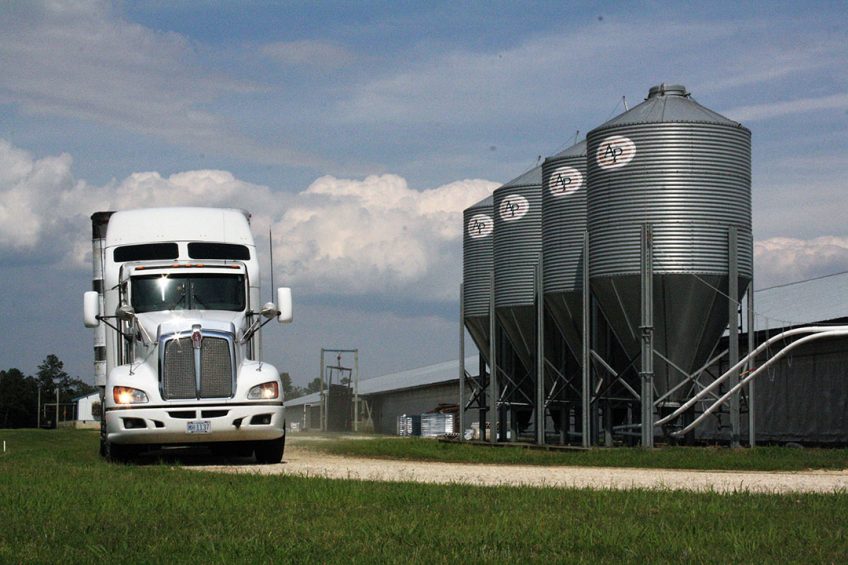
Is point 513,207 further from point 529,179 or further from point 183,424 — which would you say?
point 183,424

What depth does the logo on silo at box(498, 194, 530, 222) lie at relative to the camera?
36.1m

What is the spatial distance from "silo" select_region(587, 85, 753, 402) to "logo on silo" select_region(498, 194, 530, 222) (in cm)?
732

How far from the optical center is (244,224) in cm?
2120

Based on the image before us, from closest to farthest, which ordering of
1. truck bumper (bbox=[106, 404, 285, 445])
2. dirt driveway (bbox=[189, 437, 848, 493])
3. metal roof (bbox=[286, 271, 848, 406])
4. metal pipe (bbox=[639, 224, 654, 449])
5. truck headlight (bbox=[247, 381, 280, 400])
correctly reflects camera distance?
dirt driveway (bbox=[189, 437, 848, 493]), truck bumper (bbox=[106, 404, 285, 445]), truck headlight (bbox=[247, 381, 280, 400]), metal pipe (bbox=[639, 224, 654, 449]), metal roof (bbox=[286, 271, 848, 406])

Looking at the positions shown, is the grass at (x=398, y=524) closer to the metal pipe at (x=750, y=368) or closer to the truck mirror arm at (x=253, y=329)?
the truck mirror arm at (x=253, y=329)

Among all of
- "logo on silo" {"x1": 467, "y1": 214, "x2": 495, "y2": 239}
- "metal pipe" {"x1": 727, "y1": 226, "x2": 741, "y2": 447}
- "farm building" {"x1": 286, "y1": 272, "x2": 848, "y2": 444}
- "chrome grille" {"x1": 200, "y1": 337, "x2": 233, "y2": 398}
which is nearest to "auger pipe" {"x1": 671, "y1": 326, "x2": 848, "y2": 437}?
"metal pipe" {"x1": 727, "y1": 226, "x2": 741, "y2": 447}

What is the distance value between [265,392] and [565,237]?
554 inches

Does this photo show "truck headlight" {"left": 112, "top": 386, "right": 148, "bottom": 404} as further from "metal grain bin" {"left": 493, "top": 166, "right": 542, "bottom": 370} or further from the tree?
the tree

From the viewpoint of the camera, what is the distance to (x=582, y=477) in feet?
55.4

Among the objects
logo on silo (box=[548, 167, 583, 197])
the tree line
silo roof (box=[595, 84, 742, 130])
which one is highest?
silo roof (box=[595, 84, 742, 130])

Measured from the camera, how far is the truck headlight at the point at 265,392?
62.5 ft

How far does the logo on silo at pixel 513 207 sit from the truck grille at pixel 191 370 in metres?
18.5

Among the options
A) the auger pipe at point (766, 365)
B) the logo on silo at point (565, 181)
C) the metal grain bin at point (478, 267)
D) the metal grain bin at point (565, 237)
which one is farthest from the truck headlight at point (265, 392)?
the metal grain bin at point (478, 267)

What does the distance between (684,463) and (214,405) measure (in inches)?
346
